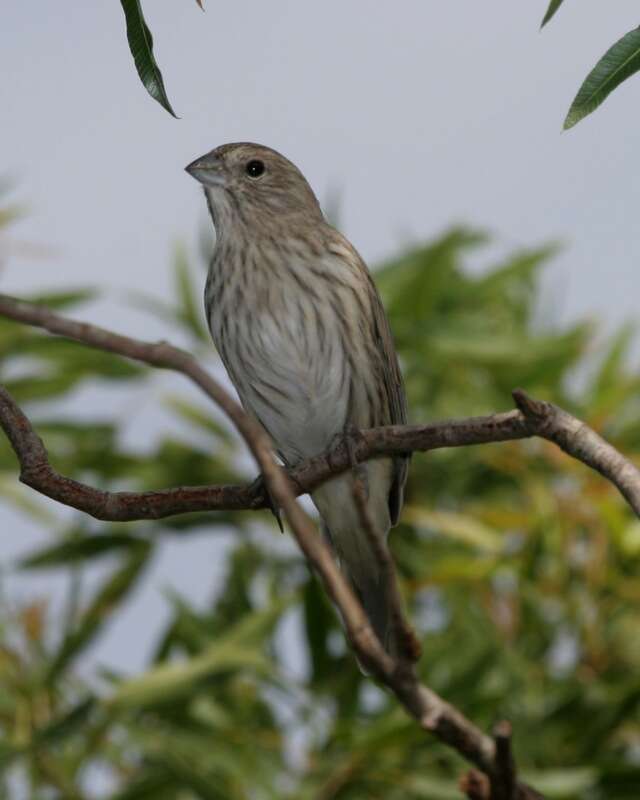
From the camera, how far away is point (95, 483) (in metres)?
5.73

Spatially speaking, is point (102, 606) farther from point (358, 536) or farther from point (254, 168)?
point (254, 168)

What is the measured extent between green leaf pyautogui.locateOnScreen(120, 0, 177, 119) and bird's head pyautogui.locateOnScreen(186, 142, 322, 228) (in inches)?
99.8

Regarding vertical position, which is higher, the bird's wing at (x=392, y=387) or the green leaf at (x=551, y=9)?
the green leaf at (x=551, y=9)

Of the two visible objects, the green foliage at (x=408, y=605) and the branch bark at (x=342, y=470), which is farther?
the green foliage at (x=408, y=605)

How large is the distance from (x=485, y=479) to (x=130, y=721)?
5.52 ft

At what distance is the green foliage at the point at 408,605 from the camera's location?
4883 millimetres

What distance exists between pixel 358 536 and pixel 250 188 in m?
1.18

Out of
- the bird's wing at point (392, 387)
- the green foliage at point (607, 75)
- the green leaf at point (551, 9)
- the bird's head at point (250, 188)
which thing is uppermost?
the green leaf at point (551, 9)

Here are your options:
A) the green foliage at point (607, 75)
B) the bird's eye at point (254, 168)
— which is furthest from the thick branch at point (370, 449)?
the bird's eye at point (254, 168)

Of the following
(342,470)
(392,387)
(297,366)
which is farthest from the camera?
(392,387)

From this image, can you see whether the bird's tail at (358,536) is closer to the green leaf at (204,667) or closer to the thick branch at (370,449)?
the green leaf at (204,667)

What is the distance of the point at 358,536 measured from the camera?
4.66m

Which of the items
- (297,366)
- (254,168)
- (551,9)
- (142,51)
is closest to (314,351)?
(297,366)

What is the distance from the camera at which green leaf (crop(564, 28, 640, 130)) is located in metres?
2.09
